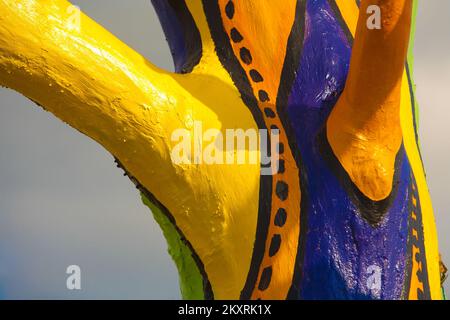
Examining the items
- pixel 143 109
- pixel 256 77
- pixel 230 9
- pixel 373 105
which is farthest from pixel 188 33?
pixel 373 105

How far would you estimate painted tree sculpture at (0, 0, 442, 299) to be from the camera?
2.49m

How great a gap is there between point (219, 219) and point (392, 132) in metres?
0.57

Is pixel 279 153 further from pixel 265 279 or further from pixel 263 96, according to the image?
pixel 265 279

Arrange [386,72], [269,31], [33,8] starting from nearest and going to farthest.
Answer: [33,8], [386,72], [269,31]

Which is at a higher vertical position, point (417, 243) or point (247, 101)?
point (247, 101)

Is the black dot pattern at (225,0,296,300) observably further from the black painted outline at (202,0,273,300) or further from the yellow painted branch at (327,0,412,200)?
the yellow painted branch at (327,0,412,200)

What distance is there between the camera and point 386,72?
2641mm

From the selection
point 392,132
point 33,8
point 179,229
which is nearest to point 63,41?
point 33,8

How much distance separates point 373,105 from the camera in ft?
8.86

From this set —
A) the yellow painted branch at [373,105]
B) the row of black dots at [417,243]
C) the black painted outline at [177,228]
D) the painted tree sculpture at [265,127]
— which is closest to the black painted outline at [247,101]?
the painted tree sculpture at [265,127]

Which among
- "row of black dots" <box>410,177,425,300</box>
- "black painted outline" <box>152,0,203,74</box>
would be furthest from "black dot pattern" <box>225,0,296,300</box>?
"row of black dots" <box>410,177,425,300</box>

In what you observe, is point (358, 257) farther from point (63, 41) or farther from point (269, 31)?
point (63, 41)

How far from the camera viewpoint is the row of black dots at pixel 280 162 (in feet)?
8.66

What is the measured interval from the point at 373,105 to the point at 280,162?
0.30 m
